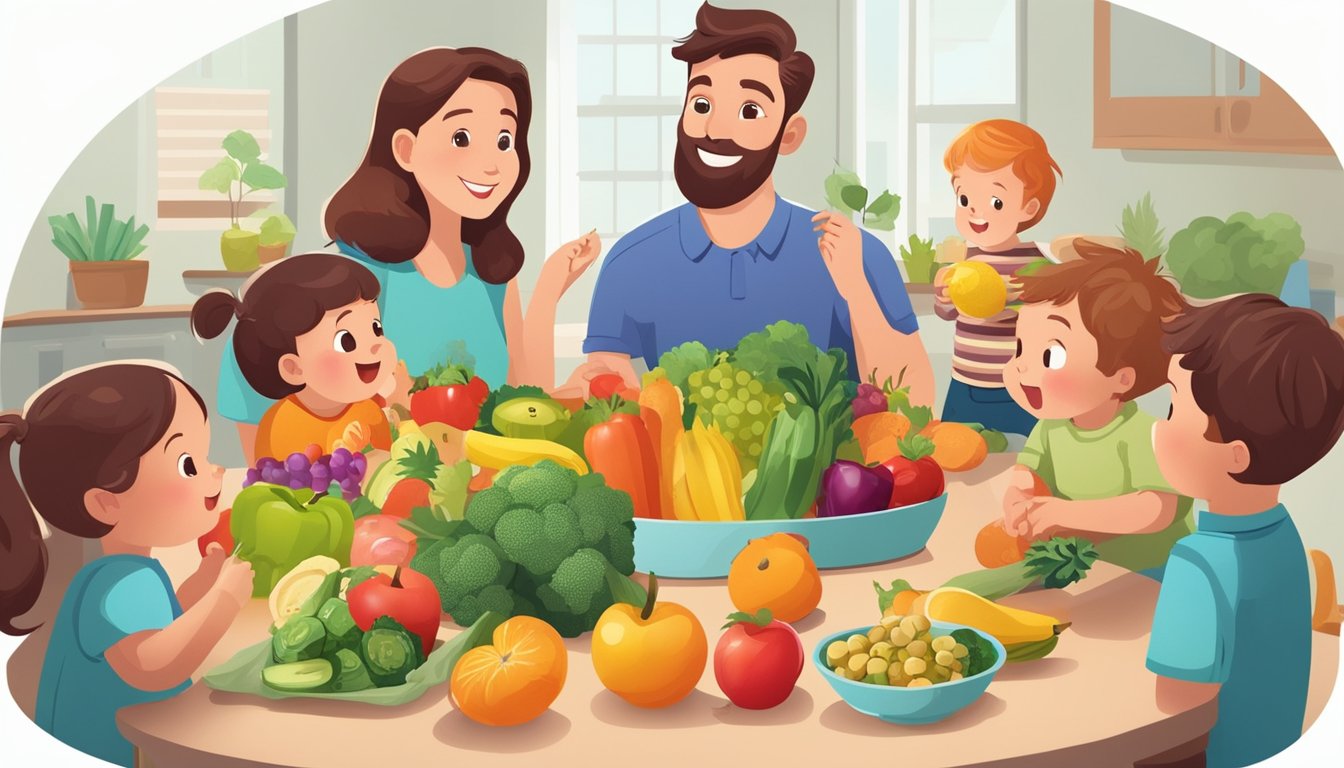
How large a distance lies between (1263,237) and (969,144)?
3.75 feet

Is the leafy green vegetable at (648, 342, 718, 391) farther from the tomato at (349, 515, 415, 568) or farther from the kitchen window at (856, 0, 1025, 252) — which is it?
the kitchen window at (856, 0, 1025, 252)

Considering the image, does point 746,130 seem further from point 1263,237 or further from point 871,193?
point 871,193

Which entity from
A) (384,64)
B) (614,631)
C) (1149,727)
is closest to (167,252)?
(384,64)

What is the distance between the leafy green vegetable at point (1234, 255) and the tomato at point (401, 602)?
293cm

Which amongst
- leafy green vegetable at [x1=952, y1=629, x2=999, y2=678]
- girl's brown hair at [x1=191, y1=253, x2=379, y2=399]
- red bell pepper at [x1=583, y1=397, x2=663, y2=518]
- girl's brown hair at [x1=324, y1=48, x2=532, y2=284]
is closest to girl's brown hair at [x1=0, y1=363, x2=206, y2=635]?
girl's brown hair at [x1=191, y1=253, x2=379, y2=399]

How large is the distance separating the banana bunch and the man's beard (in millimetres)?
1542

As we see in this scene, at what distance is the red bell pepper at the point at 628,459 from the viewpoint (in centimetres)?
329

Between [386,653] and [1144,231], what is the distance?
14.3ft

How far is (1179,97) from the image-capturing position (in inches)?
247

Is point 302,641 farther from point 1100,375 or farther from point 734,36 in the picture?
point 734,36

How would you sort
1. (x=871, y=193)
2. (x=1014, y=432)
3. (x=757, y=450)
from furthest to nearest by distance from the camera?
1. (x=871, y=193)
2. (x=1014, y=432)
3. (x=757, y=450)

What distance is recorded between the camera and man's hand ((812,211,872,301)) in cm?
454

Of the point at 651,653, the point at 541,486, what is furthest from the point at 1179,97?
the point at 651,653

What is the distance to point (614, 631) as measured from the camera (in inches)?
106
